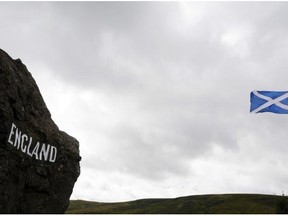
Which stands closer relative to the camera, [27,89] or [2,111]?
[2,111]

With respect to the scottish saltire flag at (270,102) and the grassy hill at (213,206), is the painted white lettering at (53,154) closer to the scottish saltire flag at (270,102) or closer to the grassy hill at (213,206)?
the scottish saltire flag at (270,102)

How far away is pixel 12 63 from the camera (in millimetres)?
29812

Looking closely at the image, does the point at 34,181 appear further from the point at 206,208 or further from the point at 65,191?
the point at 206,208

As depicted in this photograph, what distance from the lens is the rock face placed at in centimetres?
2534

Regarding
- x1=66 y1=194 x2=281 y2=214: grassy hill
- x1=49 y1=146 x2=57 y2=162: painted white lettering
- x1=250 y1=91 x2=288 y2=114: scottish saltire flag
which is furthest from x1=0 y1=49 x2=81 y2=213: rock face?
x1=66 y1=194 x2=281 y2=214: grassy hill

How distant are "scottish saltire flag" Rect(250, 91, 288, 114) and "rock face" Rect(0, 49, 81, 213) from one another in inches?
598

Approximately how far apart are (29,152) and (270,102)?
16.9 metres

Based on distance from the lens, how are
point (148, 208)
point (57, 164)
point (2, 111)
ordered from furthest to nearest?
point (148, 208) < point (57, 164) < point (2, 111)

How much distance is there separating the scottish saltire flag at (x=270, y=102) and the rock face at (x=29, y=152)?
15.2m

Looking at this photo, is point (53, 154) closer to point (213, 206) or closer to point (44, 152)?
point (44, 152)

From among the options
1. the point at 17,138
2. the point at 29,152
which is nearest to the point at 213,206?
the point at 29,152

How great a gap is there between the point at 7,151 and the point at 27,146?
2.39 metres

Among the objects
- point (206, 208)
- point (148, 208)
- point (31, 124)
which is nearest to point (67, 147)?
point (31, 124)

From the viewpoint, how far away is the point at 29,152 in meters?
27.9
